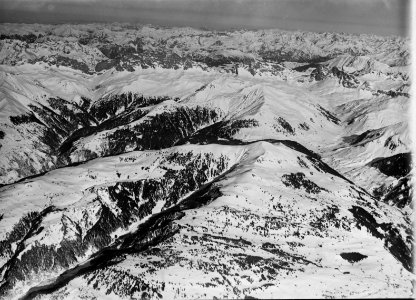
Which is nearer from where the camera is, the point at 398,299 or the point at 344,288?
the point at 398,299

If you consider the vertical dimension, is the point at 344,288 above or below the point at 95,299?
above

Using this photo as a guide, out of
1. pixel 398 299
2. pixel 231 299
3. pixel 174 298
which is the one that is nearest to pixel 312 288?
pixel 231 299

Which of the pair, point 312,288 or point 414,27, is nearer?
point 414,27

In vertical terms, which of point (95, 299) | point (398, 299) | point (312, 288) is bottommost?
point (95, 299)

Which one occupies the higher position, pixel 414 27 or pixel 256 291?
→ pixel 414 27

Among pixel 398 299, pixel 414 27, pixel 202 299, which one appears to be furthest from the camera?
pixel 202 299

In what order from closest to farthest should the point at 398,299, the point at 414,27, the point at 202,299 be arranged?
the point at 398,299 → the point at 414,27 → the point at 202,299

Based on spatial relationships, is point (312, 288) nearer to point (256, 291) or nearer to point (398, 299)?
point (256, 291)

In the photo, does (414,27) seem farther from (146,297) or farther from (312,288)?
(146,297)

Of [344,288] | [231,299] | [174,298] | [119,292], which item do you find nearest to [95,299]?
[119,292]
